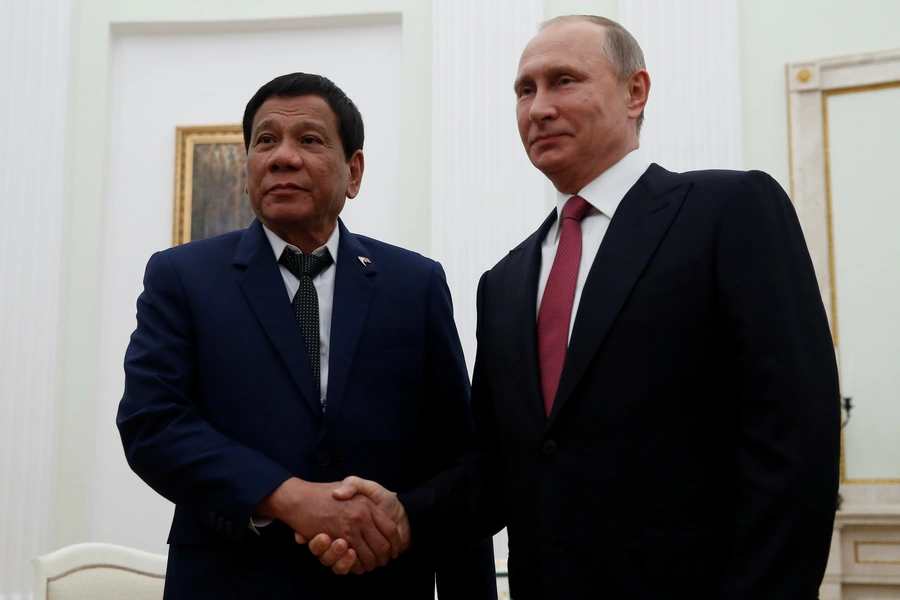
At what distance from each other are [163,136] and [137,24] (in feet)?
2.83

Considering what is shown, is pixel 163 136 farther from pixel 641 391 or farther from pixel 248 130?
pixel 641 391

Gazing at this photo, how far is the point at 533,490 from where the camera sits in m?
1.99

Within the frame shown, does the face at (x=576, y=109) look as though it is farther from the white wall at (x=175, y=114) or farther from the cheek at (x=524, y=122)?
the white wall at (x=175, y=114)

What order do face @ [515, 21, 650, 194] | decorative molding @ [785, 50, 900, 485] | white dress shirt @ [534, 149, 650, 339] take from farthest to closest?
decorative molding @ [785, 50, 900, 485]
face @ [515, 21, 650, 194]
white dress shirt @ [534, 149, 650, 339]

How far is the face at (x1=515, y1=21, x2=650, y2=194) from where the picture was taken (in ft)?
7.27

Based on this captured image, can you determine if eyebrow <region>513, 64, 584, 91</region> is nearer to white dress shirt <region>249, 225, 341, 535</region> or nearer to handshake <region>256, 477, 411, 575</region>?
white dress shirt <region>249, 225, 341, 535</region>

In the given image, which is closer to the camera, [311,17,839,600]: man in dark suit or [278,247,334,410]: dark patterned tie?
[311,17,839,600]: man in dark suit

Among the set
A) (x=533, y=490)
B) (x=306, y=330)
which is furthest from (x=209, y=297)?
(x=533, y=490)

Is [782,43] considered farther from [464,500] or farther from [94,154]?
[464,500]

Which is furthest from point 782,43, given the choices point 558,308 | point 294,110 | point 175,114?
point 558,308

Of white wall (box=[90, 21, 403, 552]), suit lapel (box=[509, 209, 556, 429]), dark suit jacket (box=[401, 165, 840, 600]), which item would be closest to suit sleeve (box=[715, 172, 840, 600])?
dark suit jacket (box=[401, 165, 840, 600])

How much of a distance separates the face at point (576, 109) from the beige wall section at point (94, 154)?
4667 mm

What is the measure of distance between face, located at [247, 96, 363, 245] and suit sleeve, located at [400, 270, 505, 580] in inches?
21.3

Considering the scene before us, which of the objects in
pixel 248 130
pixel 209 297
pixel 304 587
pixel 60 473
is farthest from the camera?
pixel 60 473
